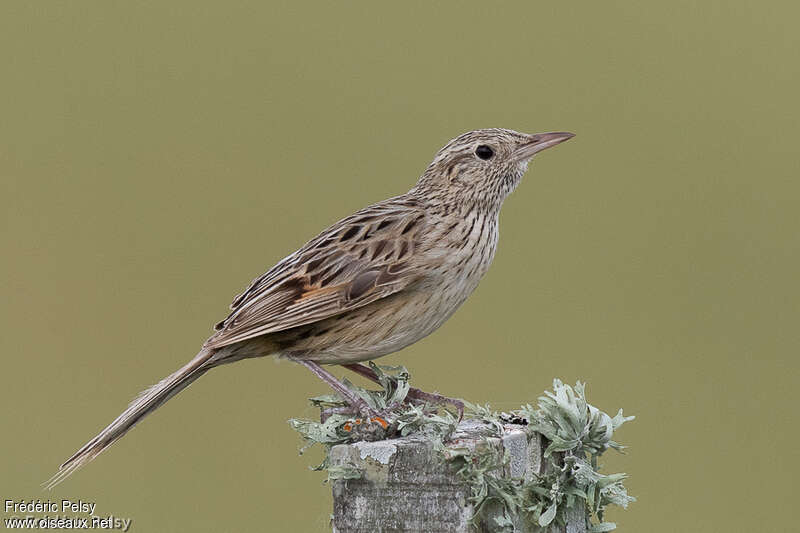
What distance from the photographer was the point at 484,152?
5.98 meters

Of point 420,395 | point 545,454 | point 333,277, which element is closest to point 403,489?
point 545,454

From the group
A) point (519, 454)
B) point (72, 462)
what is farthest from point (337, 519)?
point (72, 462)

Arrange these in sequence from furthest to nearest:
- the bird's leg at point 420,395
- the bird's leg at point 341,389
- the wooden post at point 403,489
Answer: the bird's leg at point 420,395
the bird's leg at point 341,389
the wooden post at point 403,489

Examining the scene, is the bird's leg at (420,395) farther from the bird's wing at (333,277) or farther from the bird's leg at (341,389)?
the bird's wing at (333,277)

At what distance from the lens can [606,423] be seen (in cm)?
424

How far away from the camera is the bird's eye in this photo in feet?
19.6

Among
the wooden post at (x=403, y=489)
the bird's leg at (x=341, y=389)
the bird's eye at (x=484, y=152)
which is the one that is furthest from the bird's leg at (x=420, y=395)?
the bird's eye at (x=484, y=152)

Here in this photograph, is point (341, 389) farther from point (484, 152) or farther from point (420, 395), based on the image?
point (484, 152)

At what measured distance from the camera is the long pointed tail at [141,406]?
4805mm

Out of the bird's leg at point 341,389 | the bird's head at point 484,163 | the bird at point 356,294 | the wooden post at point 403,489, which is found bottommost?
the wooden post at point 403,489

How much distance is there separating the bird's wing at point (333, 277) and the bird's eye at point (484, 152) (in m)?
0.55

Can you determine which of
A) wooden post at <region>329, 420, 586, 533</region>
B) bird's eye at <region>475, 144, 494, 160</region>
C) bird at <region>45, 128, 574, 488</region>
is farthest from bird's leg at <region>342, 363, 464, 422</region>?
bird's eye at <region>475, 144, 494, 160</region>

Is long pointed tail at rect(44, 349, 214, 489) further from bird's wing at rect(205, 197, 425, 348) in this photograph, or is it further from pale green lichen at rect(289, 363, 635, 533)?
pale green lichen at rect(289, 363, 635, 533)

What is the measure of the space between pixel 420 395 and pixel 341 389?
1.64 feet
